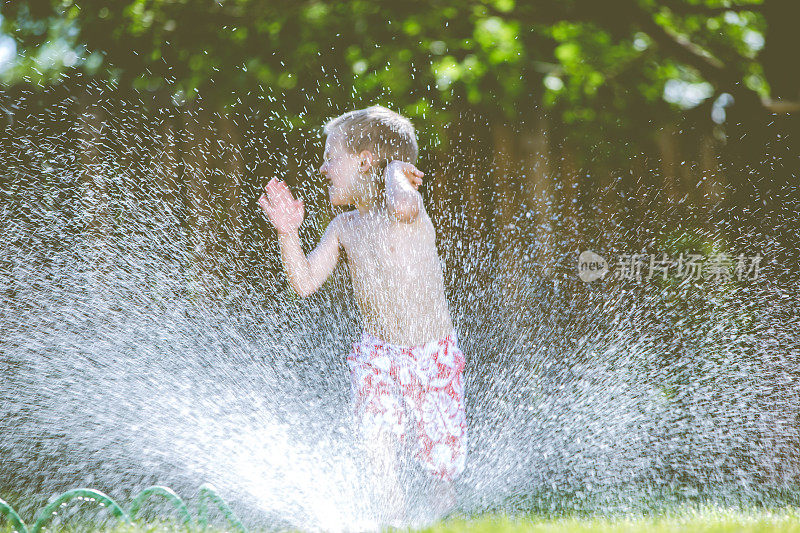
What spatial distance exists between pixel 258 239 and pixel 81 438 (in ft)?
5.03

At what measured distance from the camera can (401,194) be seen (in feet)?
9.54

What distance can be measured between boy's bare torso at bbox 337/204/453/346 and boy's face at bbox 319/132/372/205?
115mm

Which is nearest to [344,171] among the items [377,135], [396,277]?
[377,135]

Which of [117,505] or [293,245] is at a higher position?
[293,245]

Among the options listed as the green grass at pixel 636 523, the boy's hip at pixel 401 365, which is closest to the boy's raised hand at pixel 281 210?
the boy's hip at pixel 401 365

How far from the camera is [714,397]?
4109mm

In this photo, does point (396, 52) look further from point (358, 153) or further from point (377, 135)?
point (358, 153)

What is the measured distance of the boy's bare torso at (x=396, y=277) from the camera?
300cm

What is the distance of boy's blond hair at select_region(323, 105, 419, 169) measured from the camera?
10.1 ft

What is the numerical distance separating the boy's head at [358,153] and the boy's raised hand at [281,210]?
0.58 ft

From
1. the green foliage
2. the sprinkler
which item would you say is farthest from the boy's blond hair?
the green foliage

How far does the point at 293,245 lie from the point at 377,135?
59 centimetres

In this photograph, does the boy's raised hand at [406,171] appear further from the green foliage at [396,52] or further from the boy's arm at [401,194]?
the green foliage at [396,52]

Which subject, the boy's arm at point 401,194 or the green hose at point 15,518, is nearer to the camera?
the green hose at point 15,518
